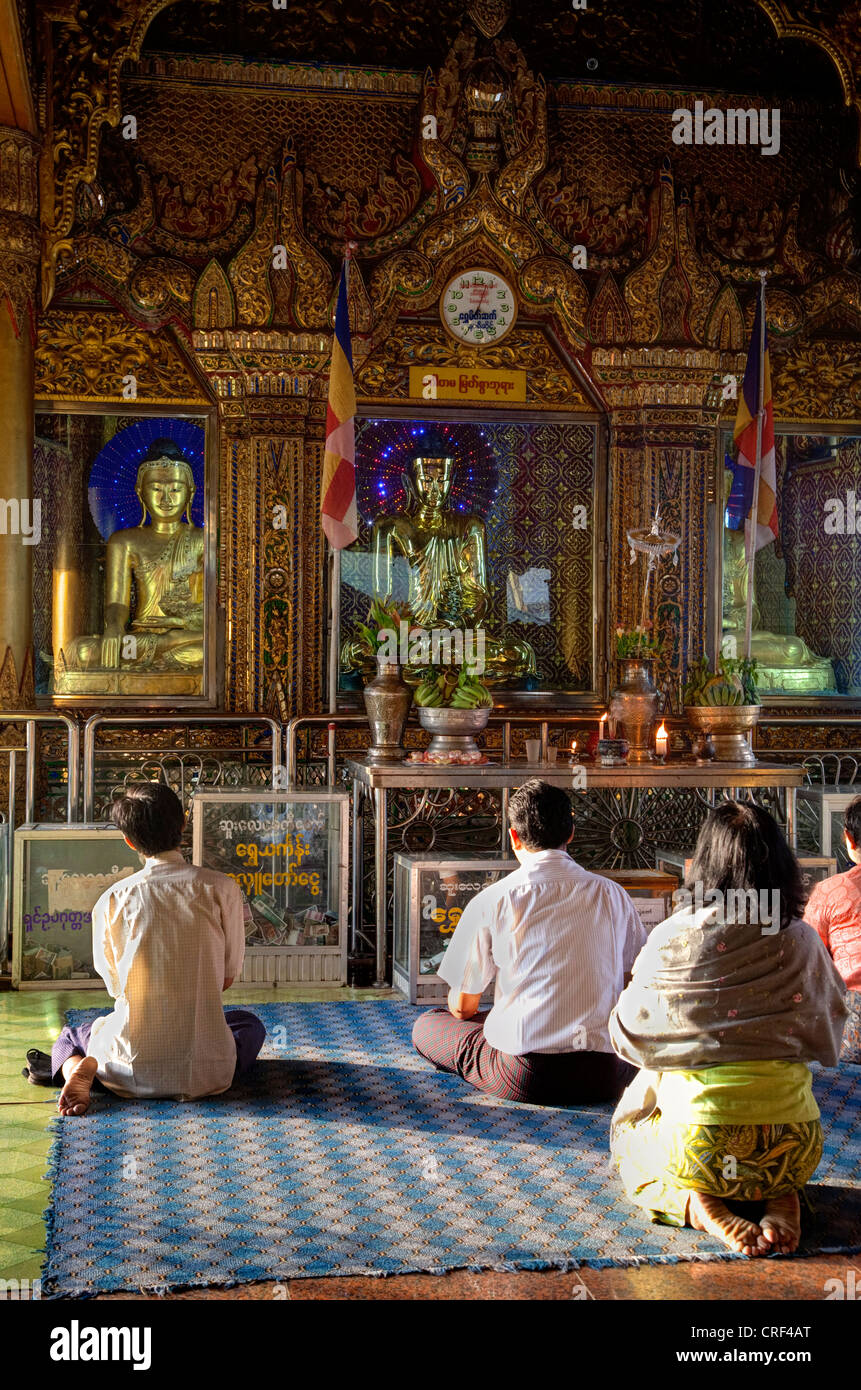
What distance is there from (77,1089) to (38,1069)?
592 mm

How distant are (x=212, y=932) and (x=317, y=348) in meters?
4.20

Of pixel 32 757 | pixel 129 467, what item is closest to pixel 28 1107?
pixel 32 757

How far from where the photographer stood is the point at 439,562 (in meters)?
8.56

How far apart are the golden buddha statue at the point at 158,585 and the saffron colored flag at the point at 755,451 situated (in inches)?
122

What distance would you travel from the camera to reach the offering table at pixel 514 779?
718 cm

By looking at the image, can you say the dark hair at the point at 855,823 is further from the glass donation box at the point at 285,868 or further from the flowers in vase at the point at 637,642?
the flowers in vase at the point at 637,642

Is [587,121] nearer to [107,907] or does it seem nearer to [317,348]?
[317,348]

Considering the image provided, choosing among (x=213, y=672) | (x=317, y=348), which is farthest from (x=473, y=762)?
(x=317, y=348)

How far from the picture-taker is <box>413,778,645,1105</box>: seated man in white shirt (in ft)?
15.8

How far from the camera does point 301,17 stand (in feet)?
27.6

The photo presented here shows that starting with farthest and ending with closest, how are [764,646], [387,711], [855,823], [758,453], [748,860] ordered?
[764,646]
[758,453]
[387,711]
[855,823]
[748,860]

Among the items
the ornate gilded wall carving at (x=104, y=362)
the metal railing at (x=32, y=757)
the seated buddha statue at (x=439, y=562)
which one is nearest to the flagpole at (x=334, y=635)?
the seated buddha statue at (x=439, y=562)

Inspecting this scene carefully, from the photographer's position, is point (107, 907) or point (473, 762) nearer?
point (107, 907)

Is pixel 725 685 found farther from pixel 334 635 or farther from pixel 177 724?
pixel 177 724
